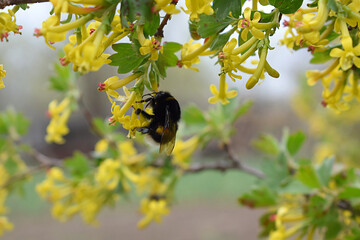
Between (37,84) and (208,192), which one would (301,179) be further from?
(37,84)

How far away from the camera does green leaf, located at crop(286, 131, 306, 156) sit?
104 centimetres

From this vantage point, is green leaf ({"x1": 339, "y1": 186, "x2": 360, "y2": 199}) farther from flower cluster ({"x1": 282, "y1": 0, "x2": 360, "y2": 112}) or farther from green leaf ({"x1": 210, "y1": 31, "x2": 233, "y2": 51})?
green leaf ({"x1": 210, "y1": 31, "x2": 233, "y2": 51})

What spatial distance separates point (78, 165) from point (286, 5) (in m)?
1.05

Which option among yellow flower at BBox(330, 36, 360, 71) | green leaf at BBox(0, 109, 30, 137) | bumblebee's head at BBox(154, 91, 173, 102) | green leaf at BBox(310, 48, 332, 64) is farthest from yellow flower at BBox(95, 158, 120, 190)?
yellow flower at BBox(330, 36, 360, 71)

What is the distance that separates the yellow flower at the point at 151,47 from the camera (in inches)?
16.7

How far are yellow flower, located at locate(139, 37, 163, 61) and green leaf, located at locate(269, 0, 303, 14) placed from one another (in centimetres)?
16

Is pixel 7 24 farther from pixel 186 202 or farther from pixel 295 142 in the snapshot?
pixel 186 202

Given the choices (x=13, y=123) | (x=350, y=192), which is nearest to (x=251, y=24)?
(x=350, y=192)

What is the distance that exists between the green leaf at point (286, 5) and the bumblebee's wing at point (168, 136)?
308mm

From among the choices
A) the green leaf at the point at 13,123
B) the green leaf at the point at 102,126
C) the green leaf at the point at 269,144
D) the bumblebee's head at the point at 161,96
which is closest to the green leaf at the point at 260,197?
the green leaf at the point at 269,144

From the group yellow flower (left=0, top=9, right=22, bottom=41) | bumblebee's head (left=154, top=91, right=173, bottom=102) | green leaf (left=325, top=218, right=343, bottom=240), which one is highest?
yellow flower (left=0, top=9, right=22, bottom=41)

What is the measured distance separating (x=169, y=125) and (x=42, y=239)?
502 centimetres

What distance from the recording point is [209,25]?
0.45 m

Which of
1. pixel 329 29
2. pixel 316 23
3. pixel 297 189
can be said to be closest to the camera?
pixel 316 23
